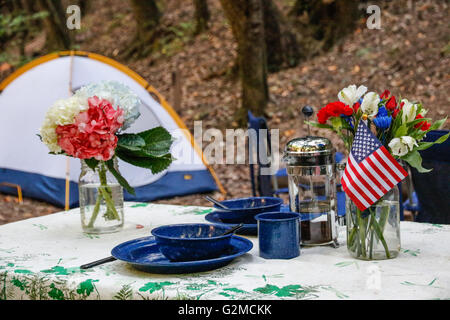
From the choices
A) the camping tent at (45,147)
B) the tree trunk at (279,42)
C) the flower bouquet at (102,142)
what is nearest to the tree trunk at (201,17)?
the tree trunk at (279,42)

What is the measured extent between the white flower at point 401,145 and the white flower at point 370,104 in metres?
0.09

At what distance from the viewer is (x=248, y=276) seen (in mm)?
1393

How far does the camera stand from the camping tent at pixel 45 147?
5.04m

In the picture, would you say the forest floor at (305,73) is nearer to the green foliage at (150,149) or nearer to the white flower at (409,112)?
the green foliage at (150,149)

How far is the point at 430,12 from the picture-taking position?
813cm

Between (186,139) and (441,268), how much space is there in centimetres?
406

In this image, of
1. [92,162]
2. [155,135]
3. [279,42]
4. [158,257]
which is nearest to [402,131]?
[158,257]

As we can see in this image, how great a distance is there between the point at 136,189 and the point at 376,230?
3.74 metres

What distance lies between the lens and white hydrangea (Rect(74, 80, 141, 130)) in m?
1.89

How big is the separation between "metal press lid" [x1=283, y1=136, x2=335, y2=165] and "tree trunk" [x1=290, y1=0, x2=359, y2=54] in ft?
23.1

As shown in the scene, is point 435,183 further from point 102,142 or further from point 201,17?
point 201,17

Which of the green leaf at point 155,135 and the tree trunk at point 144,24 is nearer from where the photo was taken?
the green leaf at point 155,135

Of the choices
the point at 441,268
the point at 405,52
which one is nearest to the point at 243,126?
the point at 405,52
